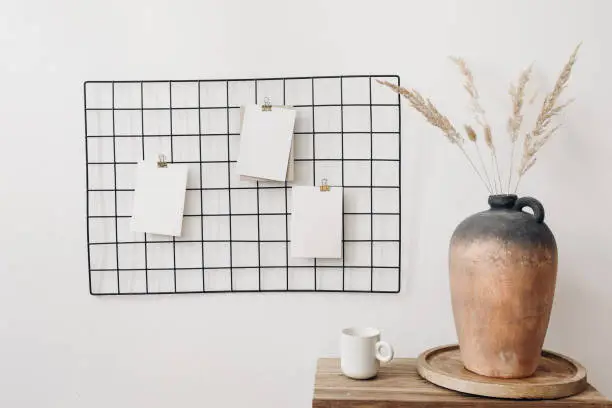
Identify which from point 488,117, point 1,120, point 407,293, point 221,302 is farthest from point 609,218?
point 1,120

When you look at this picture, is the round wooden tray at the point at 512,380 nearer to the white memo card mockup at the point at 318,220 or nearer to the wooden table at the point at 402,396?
the wooden table at the point at 402,396

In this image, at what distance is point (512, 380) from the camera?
116 cm

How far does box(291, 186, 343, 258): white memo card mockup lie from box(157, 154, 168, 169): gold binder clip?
308 millimetres

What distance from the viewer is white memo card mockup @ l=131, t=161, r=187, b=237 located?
1.45 m

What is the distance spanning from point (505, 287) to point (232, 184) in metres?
0.66

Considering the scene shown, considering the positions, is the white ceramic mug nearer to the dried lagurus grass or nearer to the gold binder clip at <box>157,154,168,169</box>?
the dried lagurus grass

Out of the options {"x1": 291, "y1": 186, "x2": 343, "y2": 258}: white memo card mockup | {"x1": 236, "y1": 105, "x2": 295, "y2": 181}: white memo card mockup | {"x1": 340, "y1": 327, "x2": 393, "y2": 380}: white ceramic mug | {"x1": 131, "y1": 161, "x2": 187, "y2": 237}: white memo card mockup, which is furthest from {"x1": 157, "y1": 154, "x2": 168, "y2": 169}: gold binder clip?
{"x1": 340, "y1": 327, "x2": 393, "y2": 380}: white ceramic mug

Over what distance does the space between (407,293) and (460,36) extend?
1.99ft

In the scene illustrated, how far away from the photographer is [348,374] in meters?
1.25

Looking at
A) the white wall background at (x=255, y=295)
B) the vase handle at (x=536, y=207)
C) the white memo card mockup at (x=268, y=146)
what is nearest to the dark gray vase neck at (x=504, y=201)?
the vase handle at (x=536, y=207)

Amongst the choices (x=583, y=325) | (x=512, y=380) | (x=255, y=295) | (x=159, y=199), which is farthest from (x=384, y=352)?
(x=159, y=199)

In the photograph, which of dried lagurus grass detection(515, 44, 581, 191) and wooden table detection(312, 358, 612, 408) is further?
dried lagurus grass detection(515, 44, 581, 191)

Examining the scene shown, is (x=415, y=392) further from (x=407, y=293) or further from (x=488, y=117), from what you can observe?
(x=488, y=117)

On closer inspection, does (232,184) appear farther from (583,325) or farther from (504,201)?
(583,325)
